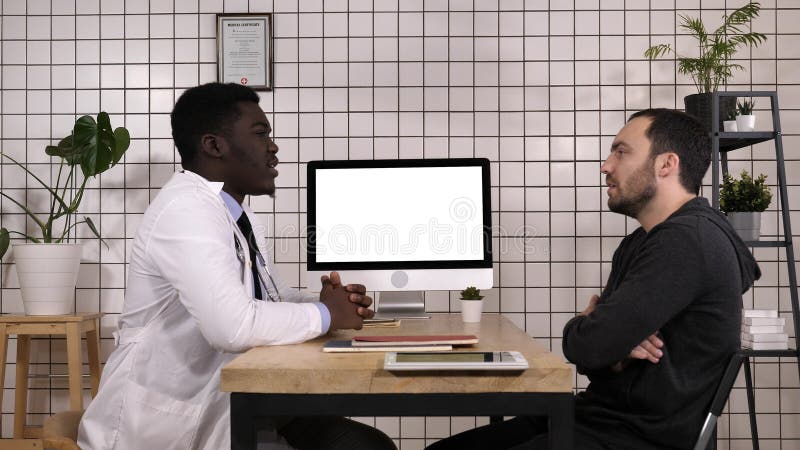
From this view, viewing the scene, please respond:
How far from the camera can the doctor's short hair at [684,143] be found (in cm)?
171

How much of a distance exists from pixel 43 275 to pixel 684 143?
2.42m

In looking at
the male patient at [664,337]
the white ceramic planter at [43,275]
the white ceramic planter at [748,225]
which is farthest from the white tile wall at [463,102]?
the male patient at [664,337]

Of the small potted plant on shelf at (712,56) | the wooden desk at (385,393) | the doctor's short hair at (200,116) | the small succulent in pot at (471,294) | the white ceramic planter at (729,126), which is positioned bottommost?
the wooden desk at (385,393)

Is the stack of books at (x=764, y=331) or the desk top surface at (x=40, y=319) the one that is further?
the desk top surface at (x=40, y=319)

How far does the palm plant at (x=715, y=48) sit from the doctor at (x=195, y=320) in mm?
1844

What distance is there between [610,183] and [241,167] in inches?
37.1

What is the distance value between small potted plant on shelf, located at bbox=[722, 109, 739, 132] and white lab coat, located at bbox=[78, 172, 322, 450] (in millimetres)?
1909

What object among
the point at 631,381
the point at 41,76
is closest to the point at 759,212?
the point at 631,381

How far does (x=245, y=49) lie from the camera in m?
3.18

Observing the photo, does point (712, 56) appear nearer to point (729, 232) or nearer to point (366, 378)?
point (729, 232)

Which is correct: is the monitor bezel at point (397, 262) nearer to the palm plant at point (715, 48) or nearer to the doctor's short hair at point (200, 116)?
the doctor's short hair at point (200, 116)

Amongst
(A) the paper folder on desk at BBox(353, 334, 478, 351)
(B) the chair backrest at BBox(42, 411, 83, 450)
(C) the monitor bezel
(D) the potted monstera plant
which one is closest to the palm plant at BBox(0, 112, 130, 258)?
(D) the potted monstera plant

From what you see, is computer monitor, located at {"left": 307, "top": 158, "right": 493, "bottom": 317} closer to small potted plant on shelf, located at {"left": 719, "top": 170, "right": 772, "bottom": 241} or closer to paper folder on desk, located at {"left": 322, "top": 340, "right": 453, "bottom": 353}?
paper folder on desk, located at {"left": 322, "top": 340, "right": 453, "bottom": 353}

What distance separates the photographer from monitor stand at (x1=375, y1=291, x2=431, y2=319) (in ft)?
7.65
